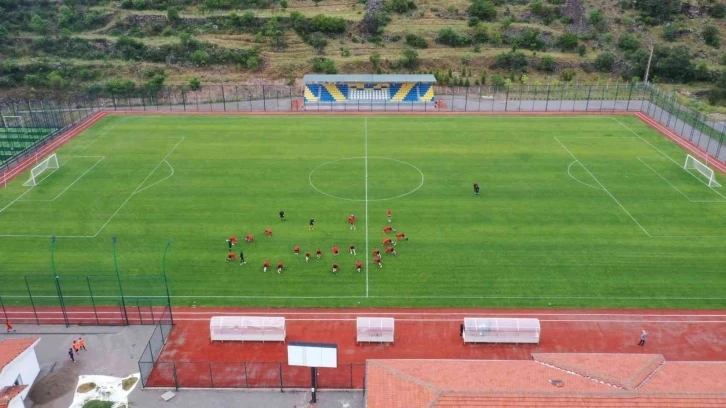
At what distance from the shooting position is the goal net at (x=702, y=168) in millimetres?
44219

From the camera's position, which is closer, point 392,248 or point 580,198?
point 392,248

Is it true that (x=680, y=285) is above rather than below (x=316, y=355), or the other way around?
below

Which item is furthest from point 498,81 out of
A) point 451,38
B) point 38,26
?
point 38,26

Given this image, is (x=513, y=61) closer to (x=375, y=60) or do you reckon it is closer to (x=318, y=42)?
(x=375, y=60)

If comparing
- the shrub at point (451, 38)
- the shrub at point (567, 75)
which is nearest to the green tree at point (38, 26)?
the shrub at point (451, 38)

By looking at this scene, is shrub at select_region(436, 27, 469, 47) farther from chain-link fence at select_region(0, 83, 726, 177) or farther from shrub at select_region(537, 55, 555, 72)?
chain-link fence at select_region(0, 83, 726, 177)

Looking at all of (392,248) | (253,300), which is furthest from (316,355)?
(392,248)

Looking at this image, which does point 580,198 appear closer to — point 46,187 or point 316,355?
point 316,355

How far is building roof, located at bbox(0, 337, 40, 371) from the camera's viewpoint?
22.9 meters

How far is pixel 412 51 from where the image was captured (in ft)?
286

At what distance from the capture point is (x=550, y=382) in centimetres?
2048

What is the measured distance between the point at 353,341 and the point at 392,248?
8655 millimetres

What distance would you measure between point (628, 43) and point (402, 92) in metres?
44.1

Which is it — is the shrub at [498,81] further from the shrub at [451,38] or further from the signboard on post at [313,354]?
the signboard on post at [313,354]
